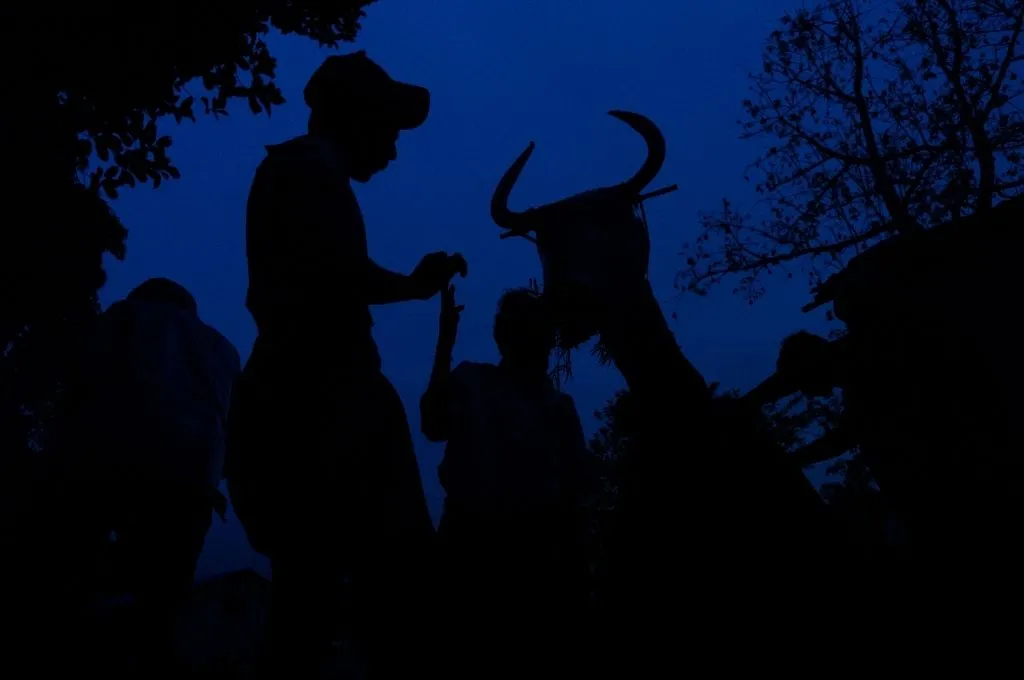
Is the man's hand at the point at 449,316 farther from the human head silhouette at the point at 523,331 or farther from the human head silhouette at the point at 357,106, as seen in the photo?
the human head silhouette at the point at 523,331

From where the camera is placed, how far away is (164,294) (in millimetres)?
3475

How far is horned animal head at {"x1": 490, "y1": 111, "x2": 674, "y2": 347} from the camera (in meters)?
3.16

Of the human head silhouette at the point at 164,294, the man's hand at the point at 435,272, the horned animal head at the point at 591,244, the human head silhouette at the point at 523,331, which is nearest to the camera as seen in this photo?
the man's hand at the point at 435,272

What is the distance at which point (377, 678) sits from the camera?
1.61m

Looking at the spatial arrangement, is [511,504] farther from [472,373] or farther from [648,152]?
[648,152]

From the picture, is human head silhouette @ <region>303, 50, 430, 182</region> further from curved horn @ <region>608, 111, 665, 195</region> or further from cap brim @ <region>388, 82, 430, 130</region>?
curved horn @ <region>608, 111, 665, 195</region>

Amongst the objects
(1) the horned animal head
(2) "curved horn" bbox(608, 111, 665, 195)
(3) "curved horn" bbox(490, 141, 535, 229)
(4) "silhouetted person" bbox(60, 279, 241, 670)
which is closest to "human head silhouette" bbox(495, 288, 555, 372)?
(1) the horned animal head

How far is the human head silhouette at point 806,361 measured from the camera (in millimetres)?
3986

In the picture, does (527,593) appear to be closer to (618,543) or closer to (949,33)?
(618,543)

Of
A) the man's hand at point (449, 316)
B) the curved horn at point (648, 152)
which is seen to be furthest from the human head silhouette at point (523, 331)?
the man's hand at point (449, 316)

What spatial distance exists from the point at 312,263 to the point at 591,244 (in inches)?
73.7

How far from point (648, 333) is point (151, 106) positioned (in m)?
6.99

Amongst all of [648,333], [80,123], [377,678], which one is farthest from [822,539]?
[80,123]

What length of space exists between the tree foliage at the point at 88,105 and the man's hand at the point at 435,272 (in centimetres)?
577
